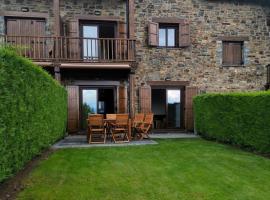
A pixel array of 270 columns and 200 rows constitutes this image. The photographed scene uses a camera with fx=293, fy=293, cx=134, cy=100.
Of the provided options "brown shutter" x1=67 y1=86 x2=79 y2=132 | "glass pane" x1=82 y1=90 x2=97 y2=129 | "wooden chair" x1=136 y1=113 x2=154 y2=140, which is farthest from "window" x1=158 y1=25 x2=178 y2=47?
"brown shutter" x1=67 y1=86 x2=79 y2=132

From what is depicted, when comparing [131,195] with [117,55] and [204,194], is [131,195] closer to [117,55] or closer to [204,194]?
[204,194]

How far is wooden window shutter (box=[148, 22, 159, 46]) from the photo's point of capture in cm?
1266

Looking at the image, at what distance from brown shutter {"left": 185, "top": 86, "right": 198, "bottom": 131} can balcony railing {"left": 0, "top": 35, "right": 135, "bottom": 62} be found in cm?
323

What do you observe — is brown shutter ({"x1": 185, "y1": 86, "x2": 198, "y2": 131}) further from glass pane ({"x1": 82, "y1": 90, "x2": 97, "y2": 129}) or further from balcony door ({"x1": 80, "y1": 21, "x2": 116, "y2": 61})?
glass pane ({"x1": 82, "y1": 90, "x2": 97, "y2": 129})

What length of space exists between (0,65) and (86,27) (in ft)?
29.8

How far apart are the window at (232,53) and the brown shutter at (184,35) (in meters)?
1.87

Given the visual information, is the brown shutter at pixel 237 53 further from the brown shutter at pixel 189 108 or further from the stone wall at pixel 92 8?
the stone wall at pixel 92 8

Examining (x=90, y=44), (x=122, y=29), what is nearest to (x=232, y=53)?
(x=122, y=29)

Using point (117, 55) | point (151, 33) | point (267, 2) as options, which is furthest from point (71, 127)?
point (267, 2)

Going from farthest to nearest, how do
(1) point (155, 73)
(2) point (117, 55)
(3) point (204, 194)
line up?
1. (1) point (155, 73)
2. (2) point (117, 55)
3. (3) point (204, 194)

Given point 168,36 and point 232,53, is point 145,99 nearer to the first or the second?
point 168,36

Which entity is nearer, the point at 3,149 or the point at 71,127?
the point at 3,149

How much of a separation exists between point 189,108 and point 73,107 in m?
5.04

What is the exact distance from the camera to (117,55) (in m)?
12.0
